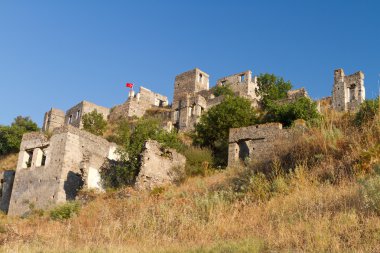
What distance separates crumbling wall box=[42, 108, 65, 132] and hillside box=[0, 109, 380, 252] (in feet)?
119

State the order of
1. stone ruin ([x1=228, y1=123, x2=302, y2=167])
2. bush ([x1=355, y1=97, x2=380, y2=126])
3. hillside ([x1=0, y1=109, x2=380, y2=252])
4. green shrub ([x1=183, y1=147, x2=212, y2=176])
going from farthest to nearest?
green shrub ([x1=183, y1=147, x2=212, y2=176]) → stone ruin ([x1=228, y1=123, x2=302, y2=167]) → bush ([x1=355, y1=97, x2=380, y2=126]) → hillside ([x1=0, y1=109, x2=380, y2=252])

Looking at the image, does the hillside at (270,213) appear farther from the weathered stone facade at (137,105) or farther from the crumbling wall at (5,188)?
the weathered stone facade at (137,105)

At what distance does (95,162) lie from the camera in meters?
23.1

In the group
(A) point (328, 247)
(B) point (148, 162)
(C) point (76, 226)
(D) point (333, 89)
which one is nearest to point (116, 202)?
(C) point (76, 226)

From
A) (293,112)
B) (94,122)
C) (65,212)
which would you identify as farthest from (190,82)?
(65,212)

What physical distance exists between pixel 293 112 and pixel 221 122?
4.00 m

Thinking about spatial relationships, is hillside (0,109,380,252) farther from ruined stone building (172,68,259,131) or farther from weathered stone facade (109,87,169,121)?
weathered stone facade (109,87,169,121)

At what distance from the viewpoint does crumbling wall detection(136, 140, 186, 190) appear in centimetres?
1950

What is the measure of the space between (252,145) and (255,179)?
9.05 metres

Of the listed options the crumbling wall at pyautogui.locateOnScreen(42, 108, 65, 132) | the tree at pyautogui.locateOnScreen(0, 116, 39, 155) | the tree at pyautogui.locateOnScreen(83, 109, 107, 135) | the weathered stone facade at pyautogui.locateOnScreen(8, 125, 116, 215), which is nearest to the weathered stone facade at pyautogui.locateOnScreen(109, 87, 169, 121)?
the tree at pyautogui.locateOnScreen(83, 109, 107, 135)

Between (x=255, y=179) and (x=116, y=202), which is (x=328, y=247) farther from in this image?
(x=116, y=202)

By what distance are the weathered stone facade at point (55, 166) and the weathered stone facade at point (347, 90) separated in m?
17.8

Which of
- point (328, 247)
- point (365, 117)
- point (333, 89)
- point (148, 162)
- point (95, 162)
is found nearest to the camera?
point (328, 247)

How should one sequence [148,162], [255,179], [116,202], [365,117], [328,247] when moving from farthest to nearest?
[148,162] < [116,202] < [365,117] < [255,179] < [328,247]
